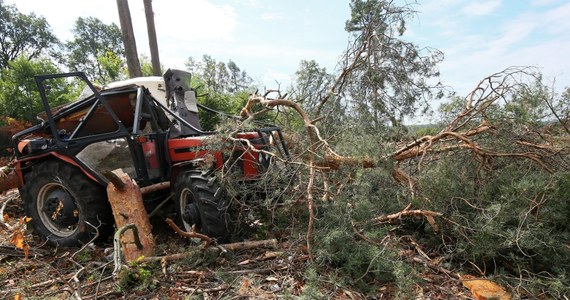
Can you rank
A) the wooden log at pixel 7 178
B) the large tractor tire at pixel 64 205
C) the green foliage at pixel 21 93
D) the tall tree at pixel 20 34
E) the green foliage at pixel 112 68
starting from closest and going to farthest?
1. the large tractor tire at pixel 64 205
2. the wooden log at pixel 7 178
3. the green foliage at pixel 112 68
4. the green foliage at pixel 21 93
5. the tall tree at pixel 20 34

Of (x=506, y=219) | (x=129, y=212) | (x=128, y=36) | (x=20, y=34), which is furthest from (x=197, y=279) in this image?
(x=20, y=34)

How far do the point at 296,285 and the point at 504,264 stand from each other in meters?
2.00

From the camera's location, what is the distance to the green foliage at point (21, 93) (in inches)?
706

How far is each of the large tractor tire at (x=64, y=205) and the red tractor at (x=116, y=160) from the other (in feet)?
0.03

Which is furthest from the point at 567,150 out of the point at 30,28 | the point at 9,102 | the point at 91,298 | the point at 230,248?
the point at 30,28

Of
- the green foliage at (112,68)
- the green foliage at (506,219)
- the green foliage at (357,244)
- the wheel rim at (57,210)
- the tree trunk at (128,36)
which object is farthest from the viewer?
the green foliage at (112,68)

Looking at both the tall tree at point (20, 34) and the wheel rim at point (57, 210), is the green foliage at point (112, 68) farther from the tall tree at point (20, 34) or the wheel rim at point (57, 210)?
the tall tree at point (20, 34)

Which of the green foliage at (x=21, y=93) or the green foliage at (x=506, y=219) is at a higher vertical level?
the green foliage at (x=21, y=93)

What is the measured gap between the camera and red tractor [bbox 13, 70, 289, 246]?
3812mm

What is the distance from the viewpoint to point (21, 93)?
1822 centimetres

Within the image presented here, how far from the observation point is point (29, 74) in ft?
61.6

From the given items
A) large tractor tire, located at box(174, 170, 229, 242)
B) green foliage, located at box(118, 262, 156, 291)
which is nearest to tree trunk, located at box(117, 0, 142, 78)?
large tractor tire, located at box(174, 170, 229, 242)

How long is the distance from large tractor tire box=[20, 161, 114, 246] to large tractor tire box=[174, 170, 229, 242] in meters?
0.99

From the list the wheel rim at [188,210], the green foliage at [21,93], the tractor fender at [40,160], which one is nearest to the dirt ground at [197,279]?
the wheel rim at [188,210]
